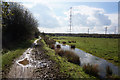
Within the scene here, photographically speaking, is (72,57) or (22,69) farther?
(72,57)

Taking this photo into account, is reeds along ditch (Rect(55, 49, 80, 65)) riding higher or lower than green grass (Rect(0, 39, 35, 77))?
lower

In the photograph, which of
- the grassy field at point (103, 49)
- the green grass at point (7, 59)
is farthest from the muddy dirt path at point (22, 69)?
the grassy field at point (103, 49)

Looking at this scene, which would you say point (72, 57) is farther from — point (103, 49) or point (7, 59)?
point (103, 49)

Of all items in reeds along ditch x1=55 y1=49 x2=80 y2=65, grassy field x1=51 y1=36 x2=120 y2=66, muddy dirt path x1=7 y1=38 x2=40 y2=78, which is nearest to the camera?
muddy dirt path x1=7 y1=38 x2=40 y2=78

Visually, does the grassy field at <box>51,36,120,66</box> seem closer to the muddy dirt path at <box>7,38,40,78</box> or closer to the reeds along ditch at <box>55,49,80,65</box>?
the reeds along ditch at <box>55,49,80,65</box>

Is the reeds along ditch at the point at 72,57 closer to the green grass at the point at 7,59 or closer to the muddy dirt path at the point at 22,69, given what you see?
the muddy dirt path at the point at 22,69

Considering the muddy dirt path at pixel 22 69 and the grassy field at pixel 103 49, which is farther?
the grassy field at pixel 103 49

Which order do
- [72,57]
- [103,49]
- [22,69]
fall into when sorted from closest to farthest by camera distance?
[22,69] → [72,57] → [103,49]

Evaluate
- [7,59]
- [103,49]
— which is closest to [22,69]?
[7,59]

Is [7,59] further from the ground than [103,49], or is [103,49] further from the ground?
[7,59]

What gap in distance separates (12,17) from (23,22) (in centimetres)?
330

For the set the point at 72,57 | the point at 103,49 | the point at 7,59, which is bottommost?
the point at 72,57

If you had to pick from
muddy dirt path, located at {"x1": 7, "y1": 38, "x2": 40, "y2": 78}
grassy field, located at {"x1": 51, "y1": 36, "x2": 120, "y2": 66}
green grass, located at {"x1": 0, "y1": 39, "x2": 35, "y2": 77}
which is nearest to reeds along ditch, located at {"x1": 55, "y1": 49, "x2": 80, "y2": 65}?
muddy dirt path, located at {"x1": 7, "y1": 38, "x2": 40, "y2": 78}

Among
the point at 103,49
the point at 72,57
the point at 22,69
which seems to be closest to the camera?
the point at 22,69
